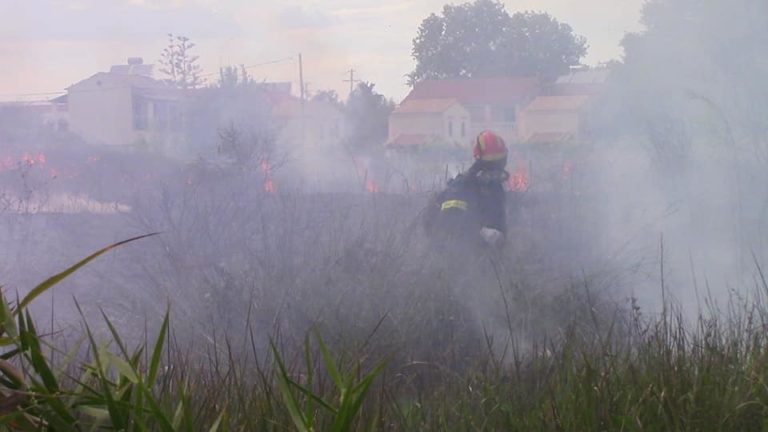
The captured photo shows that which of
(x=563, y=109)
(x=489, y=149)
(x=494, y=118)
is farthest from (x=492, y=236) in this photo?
(x=494, y=118)

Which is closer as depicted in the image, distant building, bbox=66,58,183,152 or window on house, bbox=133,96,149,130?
distant building, bbox=66,58,183,152

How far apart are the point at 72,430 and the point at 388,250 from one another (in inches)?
131

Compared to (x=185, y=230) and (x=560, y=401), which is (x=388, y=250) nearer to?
(x=185, y=230)

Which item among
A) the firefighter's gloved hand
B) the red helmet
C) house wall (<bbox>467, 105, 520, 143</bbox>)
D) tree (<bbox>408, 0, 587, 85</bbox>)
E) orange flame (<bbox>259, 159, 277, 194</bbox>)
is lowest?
the firefighter's gloved hand

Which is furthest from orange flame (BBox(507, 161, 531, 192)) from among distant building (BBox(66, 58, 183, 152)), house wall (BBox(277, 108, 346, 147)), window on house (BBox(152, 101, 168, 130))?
window on house (BBox(152, 101, 168, 130))

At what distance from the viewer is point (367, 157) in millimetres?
10812

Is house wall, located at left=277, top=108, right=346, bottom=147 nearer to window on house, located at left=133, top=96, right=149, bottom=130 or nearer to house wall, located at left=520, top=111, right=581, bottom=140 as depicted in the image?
window on house, located at left=133, top=96, right=149, bottom=130

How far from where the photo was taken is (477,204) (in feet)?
21.1

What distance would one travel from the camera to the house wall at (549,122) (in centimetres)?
927

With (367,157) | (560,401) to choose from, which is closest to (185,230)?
(560,401)

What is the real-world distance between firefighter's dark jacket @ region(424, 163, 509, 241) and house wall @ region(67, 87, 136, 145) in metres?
3.81

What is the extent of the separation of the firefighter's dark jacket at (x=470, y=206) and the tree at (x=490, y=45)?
1001 mm

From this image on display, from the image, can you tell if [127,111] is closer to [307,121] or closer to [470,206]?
[307,121]

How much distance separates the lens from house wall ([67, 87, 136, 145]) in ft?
30.4
